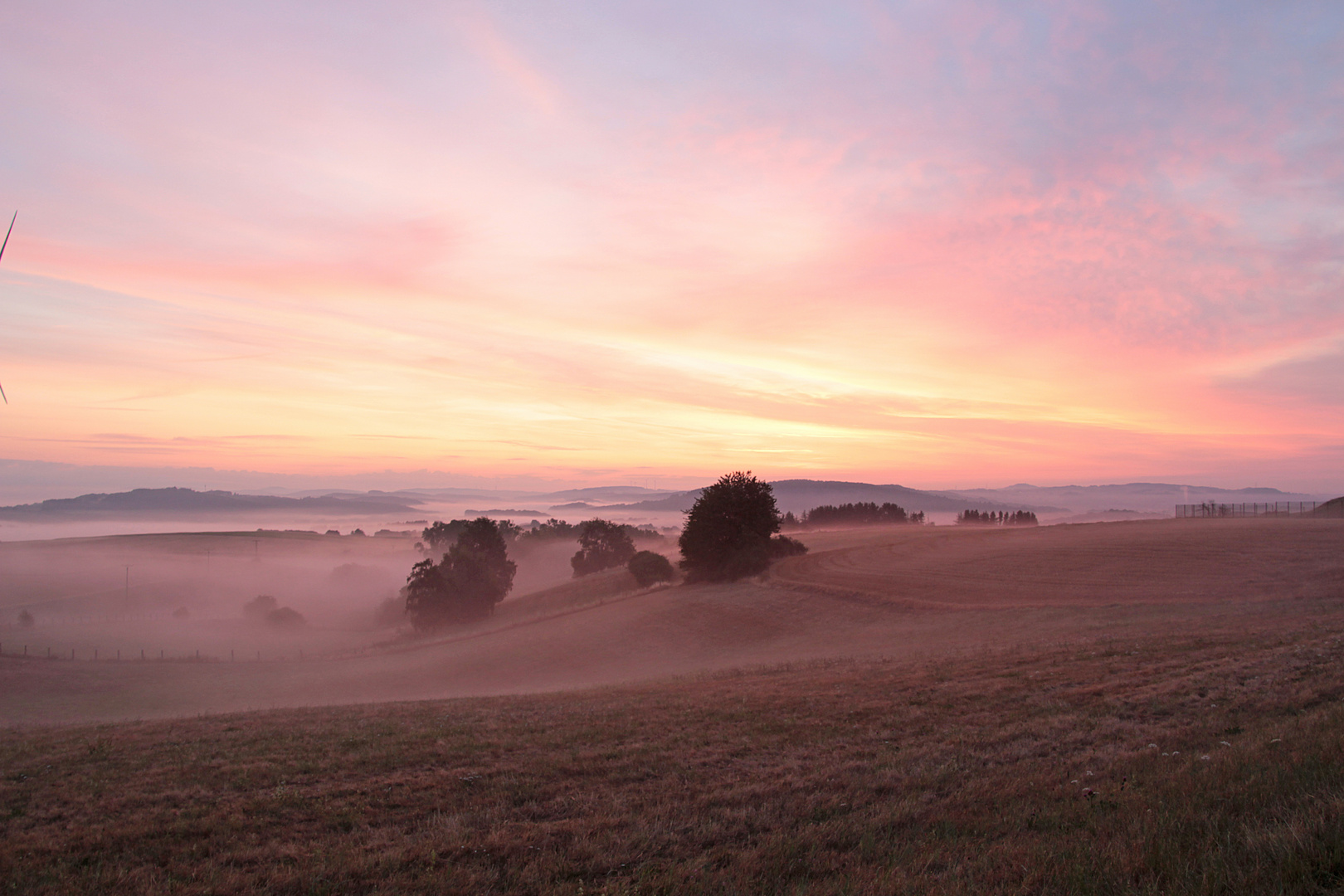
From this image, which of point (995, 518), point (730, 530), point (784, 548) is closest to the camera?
point (730, 530)

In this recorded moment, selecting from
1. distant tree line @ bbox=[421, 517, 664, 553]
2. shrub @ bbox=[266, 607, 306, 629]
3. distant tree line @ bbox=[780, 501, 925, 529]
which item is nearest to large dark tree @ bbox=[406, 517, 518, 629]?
shrub @ bbox=[266, 607, 306, 629]

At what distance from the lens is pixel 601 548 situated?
92250mm

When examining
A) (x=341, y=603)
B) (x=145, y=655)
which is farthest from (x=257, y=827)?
(x=341, y=603)

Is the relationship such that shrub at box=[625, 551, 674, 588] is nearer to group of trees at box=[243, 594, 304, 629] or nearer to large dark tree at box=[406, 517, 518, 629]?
large dark tree at box=[406, 517, 518, 629]

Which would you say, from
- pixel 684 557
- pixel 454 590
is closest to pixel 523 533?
pixel 454 590

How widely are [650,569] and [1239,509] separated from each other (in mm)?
71349

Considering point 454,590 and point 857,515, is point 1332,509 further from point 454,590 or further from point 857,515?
point 454,590

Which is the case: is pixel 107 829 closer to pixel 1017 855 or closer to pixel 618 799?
pixel 618 799

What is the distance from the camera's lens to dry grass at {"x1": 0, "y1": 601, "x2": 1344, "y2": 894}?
600cm

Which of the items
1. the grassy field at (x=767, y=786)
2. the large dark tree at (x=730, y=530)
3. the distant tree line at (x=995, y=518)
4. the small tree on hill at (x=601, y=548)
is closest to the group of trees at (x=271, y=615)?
the small tree on hill at (x=601, y=548)

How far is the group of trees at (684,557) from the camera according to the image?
184 ft

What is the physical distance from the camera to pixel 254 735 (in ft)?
42.4

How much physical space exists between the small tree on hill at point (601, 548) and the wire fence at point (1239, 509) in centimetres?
6409

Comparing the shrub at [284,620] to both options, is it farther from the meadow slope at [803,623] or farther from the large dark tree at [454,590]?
the meadow slope at [803,623]
